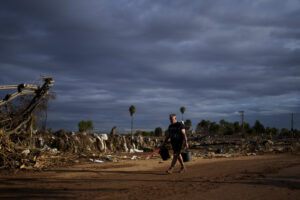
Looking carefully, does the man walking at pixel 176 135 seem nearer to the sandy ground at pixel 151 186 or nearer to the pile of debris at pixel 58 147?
the sandy ground at pixel 151 186

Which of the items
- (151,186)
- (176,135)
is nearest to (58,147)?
(176,135)

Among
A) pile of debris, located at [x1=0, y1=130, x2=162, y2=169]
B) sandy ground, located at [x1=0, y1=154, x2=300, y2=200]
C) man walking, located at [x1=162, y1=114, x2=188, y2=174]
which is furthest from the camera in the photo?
pile of debris, located at [x1=0, y1=130, x2=162, y2=169]

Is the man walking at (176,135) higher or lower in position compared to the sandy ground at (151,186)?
higher

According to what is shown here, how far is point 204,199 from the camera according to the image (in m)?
5.77

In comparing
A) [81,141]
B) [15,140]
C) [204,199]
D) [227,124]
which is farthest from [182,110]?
[204,199]

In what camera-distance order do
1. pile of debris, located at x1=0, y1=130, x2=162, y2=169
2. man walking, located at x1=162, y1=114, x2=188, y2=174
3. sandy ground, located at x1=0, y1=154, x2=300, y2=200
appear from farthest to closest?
pile of debris, located at x1=0, y1=130, x2=162, y2=169, man walking, located at x1=162, y1=114, x2=188, y2=174, sandy ground, located at x1=0, y1=154, x2=300, y2=200

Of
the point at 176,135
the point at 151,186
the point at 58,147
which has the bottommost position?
the point at 151,186

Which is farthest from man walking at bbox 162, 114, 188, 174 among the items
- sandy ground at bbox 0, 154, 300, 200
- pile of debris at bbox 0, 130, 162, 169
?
pile of debris at bbox 0, 130, 162, 169

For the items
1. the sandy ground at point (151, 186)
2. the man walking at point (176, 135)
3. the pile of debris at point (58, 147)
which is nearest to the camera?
the sandy ground at point (151, 186)

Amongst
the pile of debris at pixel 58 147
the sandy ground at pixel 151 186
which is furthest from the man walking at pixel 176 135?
the pile of debris at pixel 58 147

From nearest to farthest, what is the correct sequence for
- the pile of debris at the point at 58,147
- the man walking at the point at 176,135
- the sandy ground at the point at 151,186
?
the sandy ground at the point at 151,186 → the man walking at the point at 176,135 → the pile of debris at the point at 58,147

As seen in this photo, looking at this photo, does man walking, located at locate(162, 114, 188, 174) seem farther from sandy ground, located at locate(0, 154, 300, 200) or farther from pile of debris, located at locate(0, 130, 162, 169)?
pile of debris, located at locate(0, 130, 162, 169)

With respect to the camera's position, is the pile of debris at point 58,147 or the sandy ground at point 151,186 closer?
the sandy ground at point 151,186

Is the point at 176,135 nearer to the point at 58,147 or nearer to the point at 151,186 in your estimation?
the point at 151,186
